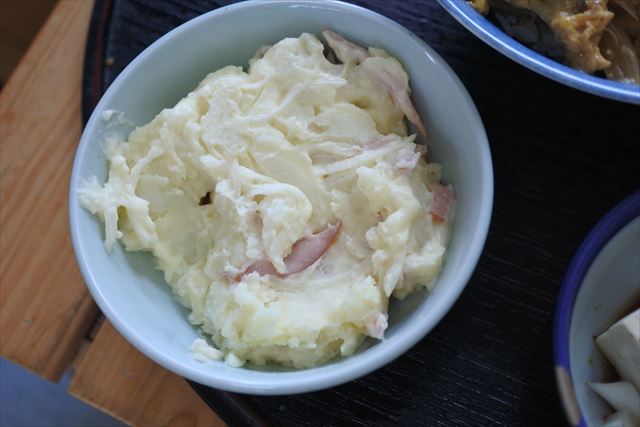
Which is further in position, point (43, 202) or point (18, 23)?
point (18, 23)

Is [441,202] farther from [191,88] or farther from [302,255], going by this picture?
[191,88]

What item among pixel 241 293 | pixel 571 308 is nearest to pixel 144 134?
pixel 241 293

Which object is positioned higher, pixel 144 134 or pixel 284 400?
pixel 144 134

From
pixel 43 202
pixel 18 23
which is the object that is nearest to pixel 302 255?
pixel 43 202

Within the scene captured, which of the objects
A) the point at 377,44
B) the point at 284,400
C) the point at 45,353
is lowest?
the point at 45,353

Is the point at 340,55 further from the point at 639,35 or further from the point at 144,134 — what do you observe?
the point at 639,35

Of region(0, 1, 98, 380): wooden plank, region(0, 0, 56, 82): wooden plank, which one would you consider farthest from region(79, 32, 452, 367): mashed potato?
region(0, 0, 56, 82): wooden plank
